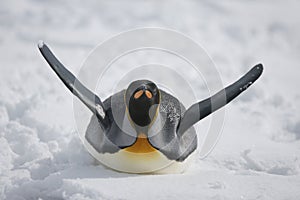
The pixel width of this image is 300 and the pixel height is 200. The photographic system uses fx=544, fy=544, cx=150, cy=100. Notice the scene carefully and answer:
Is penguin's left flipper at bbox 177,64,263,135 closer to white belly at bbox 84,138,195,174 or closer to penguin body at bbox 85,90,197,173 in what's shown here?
→ penguin body at bbox 85,90,197,173

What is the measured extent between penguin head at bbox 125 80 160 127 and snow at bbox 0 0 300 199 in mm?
269

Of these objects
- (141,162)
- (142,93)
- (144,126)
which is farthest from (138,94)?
(141,162)

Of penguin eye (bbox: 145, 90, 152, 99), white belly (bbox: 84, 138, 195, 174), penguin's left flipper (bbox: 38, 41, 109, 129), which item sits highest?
penguin's left flipper (bbox: 38, 41, 109, 129)

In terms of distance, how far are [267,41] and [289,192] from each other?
453 centimetres

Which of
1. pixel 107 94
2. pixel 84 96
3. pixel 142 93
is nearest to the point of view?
pixel 142 93

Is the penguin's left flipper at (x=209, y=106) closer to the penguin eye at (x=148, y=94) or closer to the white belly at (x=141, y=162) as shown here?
the white belly at (x=141, y=162)

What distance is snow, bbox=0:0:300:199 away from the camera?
2395 millimetres

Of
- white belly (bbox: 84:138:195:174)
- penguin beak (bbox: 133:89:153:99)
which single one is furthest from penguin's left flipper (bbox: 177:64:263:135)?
penguin beak (bbox: 133:89:153:99)

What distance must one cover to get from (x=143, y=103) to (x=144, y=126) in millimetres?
128

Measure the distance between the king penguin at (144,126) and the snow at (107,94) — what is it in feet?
0.27

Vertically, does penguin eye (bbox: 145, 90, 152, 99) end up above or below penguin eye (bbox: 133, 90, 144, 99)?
below

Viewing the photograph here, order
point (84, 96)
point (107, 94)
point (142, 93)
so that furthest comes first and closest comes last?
point (107, 94), point (84, 96), point (142, 93)

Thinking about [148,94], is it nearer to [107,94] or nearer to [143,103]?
[143,103]

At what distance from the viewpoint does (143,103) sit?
2.38m
